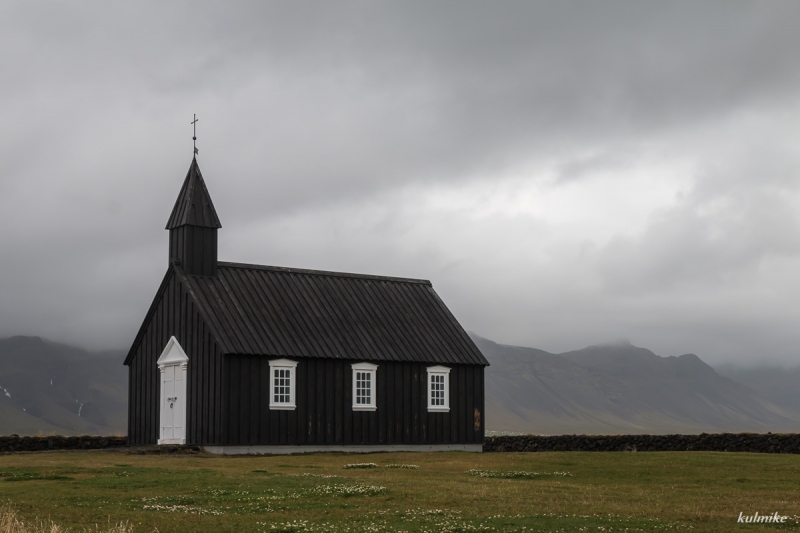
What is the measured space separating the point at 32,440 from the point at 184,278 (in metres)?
9.61

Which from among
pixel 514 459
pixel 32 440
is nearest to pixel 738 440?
pixel 514 459

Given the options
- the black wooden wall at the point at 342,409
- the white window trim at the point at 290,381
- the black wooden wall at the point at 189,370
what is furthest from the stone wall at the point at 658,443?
the black wooden wall at the point at 189,370

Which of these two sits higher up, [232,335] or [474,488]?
[232,335]

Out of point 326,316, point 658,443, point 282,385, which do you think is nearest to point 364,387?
point 326,316

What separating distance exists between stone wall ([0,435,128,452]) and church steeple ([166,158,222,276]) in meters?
8.94

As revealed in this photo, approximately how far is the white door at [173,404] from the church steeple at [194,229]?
13.7ft

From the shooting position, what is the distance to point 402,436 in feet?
139

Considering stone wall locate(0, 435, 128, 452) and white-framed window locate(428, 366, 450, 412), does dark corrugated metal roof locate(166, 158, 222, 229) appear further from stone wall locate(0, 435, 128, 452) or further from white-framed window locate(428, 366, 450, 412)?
white-framed window locate(428, 366, 450, 412)

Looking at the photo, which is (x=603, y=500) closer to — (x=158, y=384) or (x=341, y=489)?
(x=341, y=489)

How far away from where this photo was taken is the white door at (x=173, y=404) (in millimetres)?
39375

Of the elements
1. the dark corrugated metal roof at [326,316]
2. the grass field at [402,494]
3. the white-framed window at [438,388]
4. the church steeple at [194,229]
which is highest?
the church steeple at [194,229]

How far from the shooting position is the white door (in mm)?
39375

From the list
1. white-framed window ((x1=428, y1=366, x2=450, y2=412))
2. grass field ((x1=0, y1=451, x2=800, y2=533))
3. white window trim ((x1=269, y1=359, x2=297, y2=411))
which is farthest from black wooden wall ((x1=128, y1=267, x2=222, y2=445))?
white-framed window ((x1=428, y1=366, x2=450, y2=412))

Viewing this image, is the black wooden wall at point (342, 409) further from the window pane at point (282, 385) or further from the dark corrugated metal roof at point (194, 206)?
the dark corrugated metal roof at point (194, 206)
